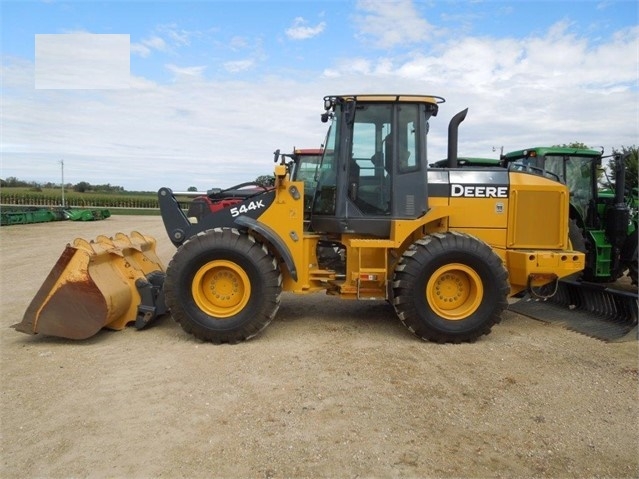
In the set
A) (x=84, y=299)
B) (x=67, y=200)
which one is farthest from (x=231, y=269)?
(x=67, y=200)

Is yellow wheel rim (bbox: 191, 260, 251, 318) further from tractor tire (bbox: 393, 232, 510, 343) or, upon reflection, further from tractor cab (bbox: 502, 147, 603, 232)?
tractor cab (bbox: 502, 147, 603, 232)

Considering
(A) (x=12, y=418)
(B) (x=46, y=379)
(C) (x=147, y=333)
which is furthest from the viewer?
(C) (x=147, y=333)

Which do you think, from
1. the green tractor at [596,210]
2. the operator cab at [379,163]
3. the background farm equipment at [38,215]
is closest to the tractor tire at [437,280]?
the operator cab at [379,163]

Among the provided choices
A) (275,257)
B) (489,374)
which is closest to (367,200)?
(275,257)

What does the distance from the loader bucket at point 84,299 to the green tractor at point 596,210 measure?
21.0 ft

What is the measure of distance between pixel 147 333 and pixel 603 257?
293 inches

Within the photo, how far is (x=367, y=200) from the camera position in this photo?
5.86 meters

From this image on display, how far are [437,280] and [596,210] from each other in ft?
16.8

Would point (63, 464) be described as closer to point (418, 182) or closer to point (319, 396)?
point (319, 396)

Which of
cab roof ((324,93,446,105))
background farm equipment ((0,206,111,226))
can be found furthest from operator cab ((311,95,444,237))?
background farm equipment ((0,206,111,226))

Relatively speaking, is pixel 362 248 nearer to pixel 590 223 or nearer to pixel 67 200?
pixel 590 223

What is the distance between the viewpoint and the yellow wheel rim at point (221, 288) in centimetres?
544

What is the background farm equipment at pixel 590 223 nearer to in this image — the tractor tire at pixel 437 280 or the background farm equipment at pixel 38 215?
the tractor tire at pixel 437 280

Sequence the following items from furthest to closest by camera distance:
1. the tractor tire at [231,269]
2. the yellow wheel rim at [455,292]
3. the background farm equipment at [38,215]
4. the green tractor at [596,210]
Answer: the background farm equipment at [38,215], the green tractor at [596,210], the yellow wheel rim at [455,292], the tractor tire at [231,269]
